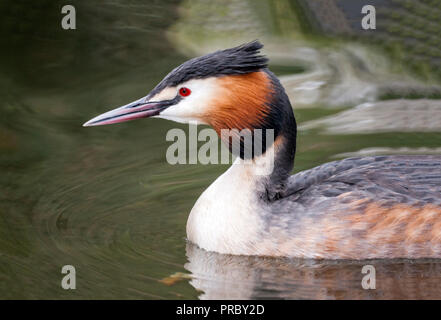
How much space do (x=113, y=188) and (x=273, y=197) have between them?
2.05m

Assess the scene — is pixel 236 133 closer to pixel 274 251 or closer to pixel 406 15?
pixel 274 251

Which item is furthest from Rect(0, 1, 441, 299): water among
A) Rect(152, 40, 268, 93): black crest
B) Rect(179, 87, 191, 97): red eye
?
Rect(152, 40, 268, 93): black crest

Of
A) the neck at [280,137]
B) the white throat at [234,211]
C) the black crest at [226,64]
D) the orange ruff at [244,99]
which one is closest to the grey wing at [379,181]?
the neck at [280,137]

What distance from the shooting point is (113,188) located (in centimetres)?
954

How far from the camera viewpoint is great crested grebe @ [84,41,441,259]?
7.83 metres

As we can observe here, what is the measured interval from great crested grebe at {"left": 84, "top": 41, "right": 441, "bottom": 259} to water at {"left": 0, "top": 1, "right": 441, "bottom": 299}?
0.52 feet

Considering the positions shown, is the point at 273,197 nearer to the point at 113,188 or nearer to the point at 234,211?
the point at 234,211

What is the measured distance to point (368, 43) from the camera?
14.3 meters

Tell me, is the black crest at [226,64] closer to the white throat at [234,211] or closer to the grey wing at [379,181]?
the white throat at [234,211]

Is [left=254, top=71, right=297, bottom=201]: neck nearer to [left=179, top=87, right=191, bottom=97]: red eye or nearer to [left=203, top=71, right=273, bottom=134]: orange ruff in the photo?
[left=203, top=71, right=273, bottom=134]: orange ruff

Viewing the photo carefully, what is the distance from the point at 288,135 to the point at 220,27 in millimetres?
7115

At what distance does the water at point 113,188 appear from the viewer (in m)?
7.32

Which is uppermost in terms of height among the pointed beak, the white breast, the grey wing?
the pointed beak

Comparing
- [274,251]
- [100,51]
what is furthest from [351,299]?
[100,51]
